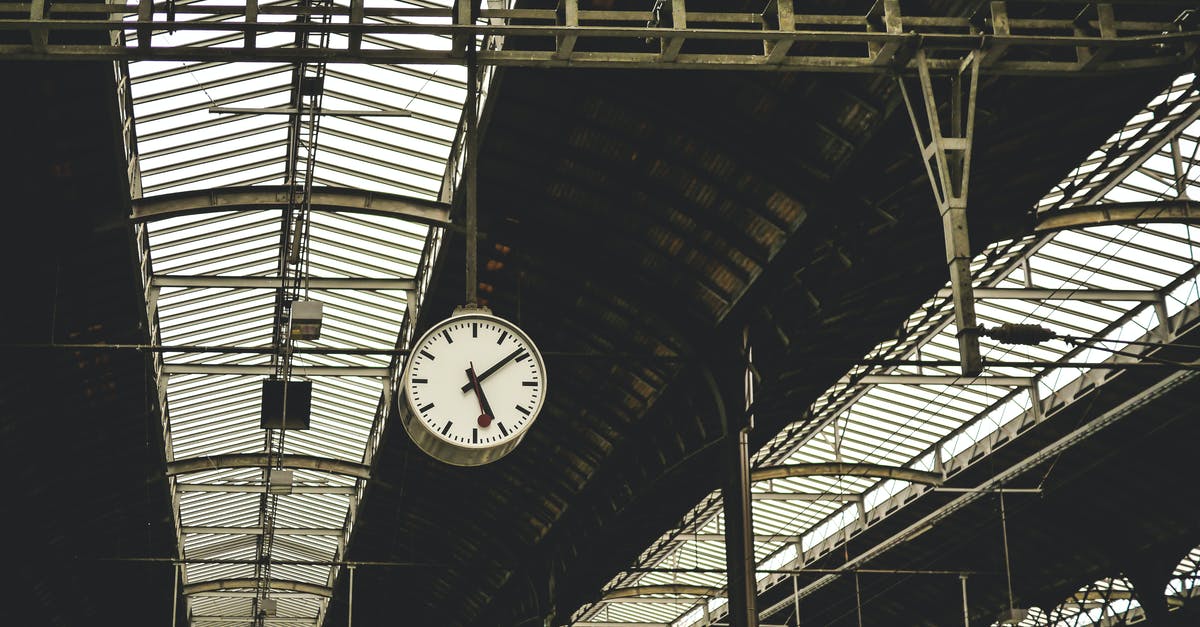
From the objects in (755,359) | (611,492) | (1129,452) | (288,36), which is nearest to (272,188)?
(288,36)

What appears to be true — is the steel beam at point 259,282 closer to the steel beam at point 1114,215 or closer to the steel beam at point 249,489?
the steel beam at point 249,489

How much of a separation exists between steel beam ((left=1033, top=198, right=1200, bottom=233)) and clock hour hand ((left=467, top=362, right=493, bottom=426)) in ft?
48.6

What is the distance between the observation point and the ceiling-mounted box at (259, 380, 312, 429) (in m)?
28.3

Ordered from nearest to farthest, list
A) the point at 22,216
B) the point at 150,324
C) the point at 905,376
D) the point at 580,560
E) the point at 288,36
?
the point at 288,36, the point at 22,216, the point at 150,324, the point at 905,376, the point at 580,560

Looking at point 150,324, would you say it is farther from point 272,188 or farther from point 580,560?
point 580,560

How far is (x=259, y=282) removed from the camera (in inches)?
1129

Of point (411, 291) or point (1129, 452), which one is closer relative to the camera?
point (411, 291)

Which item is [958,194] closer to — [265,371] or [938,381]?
[938,381]

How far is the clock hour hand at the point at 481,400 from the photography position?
1087 cm

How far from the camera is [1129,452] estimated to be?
3462cm

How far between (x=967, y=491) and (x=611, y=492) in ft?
30.3

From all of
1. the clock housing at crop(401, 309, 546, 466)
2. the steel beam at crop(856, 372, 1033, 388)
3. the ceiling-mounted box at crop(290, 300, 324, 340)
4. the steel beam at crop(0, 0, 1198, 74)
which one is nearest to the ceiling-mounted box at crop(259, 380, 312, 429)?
the ceiling-mounted box at crop(290, 300, 324, 340)

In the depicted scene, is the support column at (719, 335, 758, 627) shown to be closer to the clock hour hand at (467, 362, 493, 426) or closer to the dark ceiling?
the dark ceiling

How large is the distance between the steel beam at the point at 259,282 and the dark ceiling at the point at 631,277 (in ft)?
3.52
